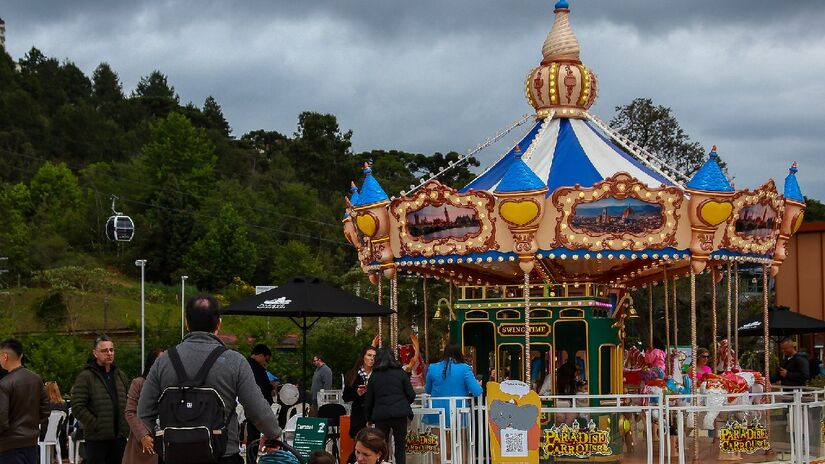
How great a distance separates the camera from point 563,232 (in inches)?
598

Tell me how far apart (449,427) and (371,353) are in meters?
1.36

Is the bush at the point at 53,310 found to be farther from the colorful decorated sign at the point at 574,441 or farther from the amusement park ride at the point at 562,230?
the colorful decorated sign at the point at 574,441

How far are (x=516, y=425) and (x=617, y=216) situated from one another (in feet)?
12.6

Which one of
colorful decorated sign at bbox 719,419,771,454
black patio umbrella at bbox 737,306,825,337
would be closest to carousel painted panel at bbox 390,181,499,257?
colorful decorated sign at bbox 719,419,771,454

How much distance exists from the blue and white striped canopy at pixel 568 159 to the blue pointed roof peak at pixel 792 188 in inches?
72.9

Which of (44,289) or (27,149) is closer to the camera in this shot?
(44,289)

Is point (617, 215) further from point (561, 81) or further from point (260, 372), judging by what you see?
point (260, 372)

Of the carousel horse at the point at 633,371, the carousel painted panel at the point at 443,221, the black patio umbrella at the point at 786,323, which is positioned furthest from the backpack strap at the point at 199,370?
the black patio umbrella at the point at 786,323

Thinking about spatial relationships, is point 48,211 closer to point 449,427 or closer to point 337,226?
point 337,226

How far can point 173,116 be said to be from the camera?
71.9 m

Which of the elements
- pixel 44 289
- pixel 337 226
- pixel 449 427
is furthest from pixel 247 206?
pixel 449 427

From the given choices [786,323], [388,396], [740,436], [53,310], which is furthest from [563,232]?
[53,310]

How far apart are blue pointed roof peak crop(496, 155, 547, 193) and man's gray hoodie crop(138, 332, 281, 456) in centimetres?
913

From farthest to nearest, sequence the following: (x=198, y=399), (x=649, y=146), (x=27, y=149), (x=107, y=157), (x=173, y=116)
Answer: (x=107, y=157) → (x=27, y=149) → (x=173, y=116) → (x=649, y=146) → (x=198, y=399)
